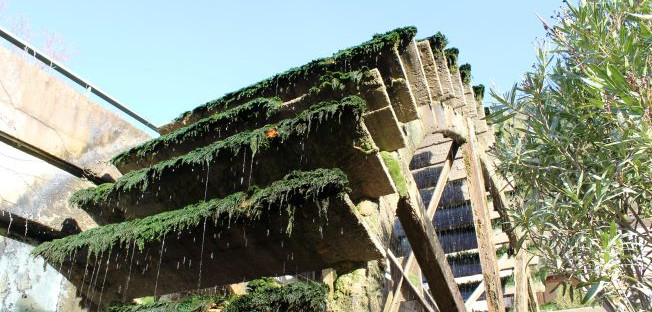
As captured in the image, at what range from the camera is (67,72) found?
5.94 metres

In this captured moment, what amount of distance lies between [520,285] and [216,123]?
175 inches

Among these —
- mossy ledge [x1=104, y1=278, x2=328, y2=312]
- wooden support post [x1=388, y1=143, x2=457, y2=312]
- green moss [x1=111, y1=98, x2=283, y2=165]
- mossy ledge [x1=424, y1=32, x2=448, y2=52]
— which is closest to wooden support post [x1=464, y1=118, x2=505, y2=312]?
wooden support post [x1=388, y1=143, x2=457, y2=312]

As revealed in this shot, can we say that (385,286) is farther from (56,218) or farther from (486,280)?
(56,218)

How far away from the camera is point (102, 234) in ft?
15.4

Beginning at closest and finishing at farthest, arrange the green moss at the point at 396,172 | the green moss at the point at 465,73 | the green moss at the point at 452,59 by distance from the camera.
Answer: the green moss at the point at 396,172 < the green moss at the point at 452,59 < the green moss at the point at 465,73

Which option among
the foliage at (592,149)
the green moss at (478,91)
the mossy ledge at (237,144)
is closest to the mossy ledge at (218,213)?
the mossy ledge at (237,144)

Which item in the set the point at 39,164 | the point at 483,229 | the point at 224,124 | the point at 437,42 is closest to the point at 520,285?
the point at 483,229

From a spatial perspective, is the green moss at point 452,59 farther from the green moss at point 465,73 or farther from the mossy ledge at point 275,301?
the mossy ledge at point 275,301

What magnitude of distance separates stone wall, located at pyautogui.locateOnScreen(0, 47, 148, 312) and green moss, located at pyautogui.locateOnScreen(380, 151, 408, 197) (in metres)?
3.27

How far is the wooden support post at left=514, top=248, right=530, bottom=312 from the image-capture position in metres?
6.93

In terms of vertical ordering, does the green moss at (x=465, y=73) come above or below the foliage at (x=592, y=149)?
above

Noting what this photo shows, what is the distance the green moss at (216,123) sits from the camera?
5055mm

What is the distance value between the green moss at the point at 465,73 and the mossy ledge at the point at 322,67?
91.3 inches

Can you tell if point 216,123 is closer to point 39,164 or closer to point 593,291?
point 39,164
